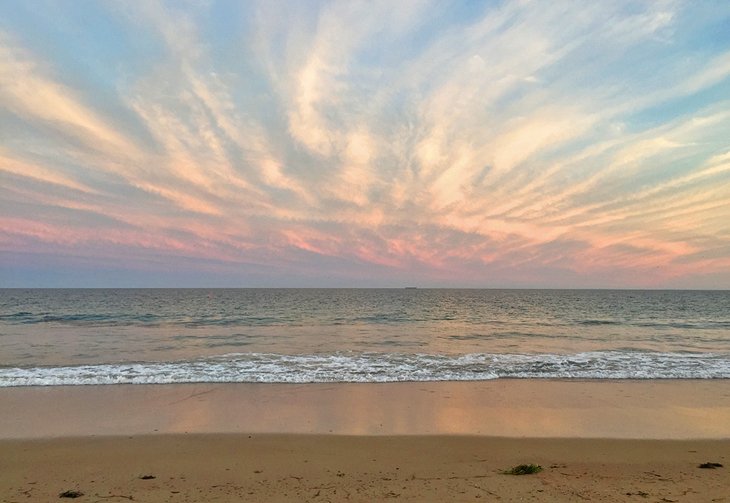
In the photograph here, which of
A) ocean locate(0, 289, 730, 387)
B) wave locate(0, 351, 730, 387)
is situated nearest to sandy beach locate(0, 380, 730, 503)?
wave locate(0, 351, 730, 387)

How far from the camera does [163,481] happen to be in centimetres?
652

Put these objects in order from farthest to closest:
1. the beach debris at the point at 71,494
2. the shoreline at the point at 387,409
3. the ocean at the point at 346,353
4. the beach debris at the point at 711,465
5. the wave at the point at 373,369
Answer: the ocean at the point at 346,353 < the wave at the point at 373,369 < the shoreline at the point at 387,409 < the beach debris at the point at 711,465 < the beach debris at the point at 71,494

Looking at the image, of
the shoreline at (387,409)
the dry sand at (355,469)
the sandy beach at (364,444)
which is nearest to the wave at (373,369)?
the shoreline at (387,409)

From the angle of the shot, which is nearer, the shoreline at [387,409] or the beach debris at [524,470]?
the beach debris at [524,470]

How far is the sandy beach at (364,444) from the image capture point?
6.19 m

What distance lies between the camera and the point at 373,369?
1564 cm

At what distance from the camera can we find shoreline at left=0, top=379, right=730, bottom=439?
8.98 meters

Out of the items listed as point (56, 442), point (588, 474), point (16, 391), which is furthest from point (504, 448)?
point (16, 391)

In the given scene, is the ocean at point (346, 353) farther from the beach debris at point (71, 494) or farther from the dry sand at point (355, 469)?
the beach debris at point (71, 494)

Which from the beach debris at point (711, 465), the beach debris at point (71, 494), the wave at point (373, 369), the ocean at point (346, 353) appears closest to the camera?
the beach debris at point (71, 494)

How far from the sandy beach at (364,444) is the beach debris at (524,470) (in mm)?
107

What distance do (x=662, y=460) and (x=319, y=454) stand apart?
608 cm

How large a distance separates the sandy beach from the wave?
4.62 ft

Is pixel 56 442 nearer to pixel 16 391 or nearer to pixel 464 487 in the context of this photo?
pixel 16 391
